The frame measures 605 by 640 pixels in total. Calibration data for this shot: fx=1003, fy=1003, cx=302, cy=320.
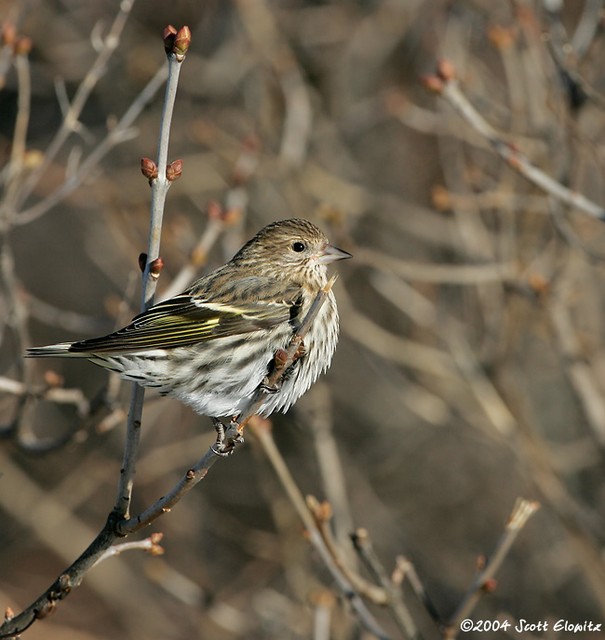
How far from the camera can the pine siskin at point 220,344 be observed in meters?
4.95

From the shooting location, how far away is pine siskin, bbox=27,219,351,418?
4949 millimetres

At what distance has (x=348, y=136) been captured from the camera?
31.8ft

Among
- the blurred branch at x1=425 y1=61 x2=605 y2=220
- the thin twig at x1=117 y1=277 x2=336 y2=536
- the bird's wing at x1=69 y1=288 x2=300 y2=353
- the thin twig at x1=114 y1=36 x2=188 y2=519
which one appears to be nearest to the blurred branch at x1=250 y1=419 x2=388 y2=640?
the bird's wing at x1=69 y1=288 x2=300 y2=353

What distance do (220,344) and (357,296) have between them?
15.0ft

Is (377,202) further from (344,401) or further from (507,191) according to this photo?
(344,401)

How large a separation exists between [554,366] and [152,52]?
15.1ft

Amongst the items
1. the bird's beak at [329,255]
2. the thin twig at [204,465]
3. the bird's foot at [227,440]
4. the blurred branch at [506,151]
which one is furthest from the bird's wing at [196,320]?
the blurred branch at [506,151]

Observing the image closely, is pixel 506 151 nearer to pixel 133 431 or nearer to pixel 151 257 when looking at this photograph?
pixel 151 257

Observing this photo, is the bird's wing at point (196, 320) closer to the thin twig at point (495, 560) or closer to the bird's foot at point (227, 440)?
the bird's foot at point (227, 440)

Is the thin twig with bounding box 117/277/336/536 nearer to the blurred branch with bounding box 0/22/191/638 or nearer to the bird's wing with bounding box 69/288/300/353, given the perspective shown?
the blurred branch with bounding box 0/22/191/638

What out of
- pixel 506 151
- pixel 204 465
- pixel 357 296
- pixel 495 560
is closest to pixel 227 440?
pixel 204 465

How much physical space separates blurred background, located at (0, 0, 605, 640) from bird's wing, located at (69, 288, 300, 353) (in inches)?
18.4

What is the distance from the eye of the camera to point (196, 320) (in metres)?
5.40

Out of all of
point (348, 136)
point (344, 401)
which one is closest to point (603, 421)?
point (344, 401)
